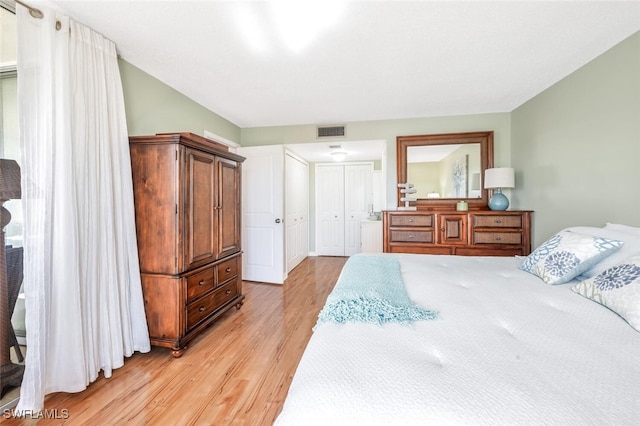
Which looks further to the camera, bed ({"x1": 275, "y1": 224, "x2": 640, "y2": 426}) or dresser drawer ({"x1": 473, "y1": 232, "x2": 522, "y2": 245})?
dresser drawer ({"x1": 473, "y1": 232, "x2": 522, "y2": 245})

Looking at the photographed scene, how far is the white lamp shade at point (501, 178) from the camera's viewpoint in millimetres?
3143

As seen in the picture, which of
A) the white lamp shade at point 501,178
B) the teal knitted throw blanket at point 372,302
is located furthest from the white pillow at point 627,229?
the white lamp shade at point 501,178

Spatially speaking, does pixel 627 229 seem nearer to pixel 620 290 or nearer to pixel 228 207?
pixel 620 290

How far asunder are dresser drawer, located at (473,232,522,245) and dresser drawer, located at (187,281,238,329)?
286cm

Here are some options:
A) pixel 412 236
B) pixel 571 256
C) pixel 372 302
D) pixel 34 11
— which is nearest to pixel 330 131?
pixel 412 236

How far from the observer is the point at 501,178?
3156 millimetres

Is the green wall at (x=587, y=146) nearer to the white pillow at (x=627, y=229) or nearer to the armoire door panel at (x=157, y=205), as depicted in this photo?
the white pillow at (x=627, y=229)

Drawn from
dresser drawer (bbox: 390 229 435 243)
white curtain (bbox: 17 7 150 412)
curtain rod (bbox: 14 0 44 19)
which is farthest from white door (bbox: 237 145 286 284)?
curtain rod (bbox: 14 0 44 19)

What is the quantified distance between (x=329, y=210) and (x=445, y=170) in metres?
2.75

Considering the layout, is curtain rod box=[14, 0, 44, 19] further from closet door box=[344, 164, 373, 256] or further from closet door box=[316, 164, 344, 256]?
closet door box=[344, 164, 373, 256]

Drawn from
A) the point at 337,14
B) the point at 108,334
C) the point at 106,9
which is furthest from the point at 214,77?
the point at 108,334

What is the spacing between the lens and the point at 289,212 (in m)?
4.57

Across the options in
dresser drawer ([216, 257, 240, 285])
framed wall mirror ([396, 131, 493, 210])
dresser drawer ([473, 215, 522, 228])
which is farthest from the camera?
framed wall mirror ([396, 131, 493, 210])

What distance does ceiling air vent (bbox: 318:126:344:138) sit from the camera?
12.7ft
